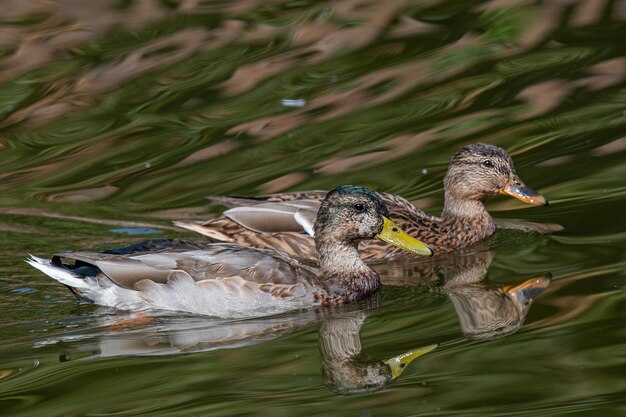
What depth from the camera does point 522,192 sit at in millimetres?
11648

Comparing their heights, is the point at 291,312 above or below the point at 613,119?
below

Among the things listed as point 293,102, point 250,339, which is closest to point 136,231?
point 250,339

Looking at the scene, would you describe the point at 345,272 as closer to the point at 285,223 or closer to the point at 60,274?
the point at 285,223

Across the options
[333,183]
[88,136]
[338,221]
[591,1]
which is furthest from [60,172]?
[591,1]

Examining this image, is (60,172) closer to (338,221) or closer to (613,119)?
(338,221)

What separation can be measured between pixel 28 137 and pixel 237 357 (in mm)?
6409

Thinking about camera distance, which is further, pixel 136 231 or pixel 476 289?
pixel 136 231

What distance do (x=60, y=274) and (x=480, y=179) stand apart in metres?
3.80

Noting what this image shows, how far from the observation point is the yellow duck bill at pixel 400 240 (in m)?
10.4

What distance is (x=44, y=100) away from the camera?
15078 mm

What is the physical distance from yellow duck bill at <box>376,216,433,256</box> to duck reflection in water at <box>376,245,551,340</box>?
0.27 meters

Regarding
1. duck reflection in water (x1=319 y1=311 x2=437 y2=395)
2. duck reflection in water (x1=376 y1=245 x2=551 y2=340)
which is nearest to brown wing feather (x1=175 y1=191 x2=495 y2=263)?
duck reflection in water (x1=376 y1=245 x2=551 y2=340)

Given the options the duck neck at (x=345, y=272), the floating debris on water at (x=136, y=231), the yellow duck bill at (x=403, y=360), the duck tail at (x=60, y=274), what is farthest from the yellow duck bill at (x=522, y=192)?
the duck tail at (x=60, y=274)

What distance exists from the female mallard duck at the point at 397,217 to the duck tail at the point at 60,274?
1662 mm
